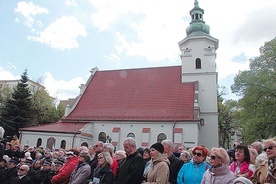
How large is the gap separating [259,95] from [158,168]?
1871 centimetres

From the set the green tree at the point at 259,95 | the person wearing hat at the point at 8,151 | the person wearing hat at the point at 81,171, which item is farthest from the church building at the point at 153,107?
the person wearing hat at the point at 81,171

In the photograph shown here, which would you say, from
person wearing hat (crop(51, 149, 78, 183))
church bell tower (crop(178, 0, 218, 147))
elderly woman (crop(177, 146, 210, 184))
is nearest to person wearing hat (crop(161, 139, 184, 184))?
elderly woman (crop(177, 146, 210, 184))

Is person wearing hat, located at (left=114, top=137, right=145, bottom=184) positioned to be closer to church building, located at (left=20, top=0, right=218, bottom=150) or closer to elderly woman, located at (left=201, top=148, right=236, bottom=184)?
elderly woman, located at (left=201, top=148, right=236, bottom=184)

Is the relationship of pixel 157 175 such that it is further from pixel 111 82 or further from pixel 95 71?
pixel 95 71

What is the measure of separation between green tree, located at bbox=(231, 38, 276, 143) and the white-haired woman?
1706cm

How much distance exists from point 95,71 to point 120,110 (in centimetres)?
925

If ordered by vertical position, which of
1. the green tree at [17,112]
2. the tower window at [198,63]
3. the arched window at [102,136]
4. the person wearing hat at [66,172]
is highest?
the tower window at [198,63]

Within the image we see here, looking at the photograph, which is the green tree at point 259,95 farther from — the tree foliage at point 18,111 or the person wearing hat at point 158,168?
the tree foliage at point 18,111

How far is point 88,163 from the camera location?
6.14 metres

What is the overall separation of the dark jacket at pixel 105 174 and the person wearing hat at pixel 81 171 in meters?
0.42

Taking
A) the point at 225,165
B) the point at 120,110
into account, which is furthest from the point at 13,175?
the point at 120,110

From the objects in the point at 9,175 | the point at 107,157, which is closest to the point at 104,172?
the point at 107,157

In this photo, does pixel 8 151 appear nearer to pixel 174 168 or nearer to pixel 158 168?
pixel 174 168

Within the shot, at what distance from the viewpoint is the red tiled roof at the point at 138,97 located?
25.1m
